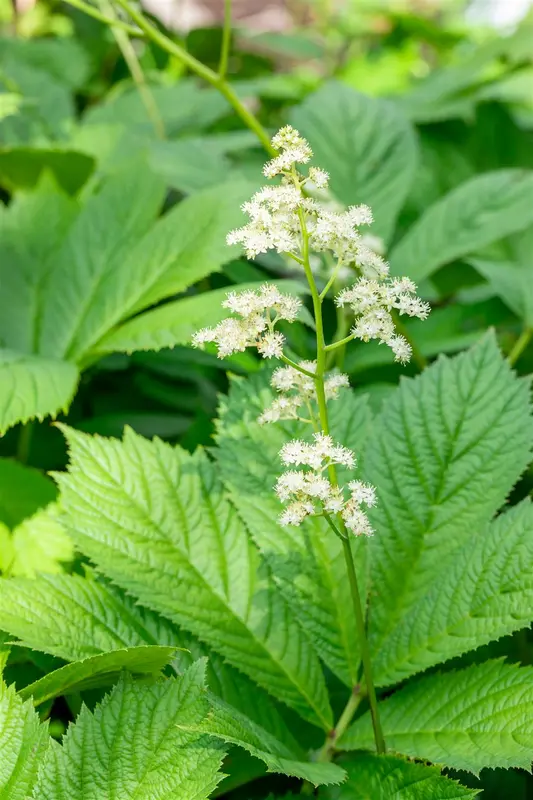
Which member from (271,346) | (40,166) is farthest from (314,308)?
(40,166)

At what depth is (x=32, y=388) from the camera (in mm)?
862

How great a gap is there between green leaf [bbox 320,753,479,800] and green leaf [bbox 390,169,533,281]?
0.77m

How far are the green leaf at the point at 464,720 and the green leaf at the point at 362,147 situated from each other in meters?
0.77

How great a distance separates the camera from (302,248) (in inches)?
23.0

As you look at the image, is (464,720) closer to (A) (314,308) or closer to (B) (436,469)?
(B) (436,469)

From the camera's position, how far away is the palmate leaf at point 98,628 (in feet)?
2.21

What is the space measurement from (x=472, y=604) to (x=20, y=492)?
0.52 metres

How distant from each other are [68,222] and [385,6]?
2.04m

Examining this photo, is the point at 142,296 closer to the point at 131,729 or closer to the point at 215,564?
the point at 215,564

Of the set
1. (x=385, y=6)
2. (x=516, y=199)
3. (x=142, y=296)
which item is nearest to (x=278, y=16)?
(x=385, y=6)

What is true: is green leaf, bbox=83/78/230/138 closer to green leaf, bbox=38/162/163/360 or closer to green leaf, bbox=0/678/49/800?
green leaf, bbox=38/162/163/360

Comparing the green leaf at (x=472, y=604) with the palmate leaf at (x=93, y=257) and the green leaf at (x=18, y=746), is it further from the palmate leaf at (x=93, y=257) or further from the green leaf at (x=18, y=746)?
the palmate leaf at (x=93, y=257)

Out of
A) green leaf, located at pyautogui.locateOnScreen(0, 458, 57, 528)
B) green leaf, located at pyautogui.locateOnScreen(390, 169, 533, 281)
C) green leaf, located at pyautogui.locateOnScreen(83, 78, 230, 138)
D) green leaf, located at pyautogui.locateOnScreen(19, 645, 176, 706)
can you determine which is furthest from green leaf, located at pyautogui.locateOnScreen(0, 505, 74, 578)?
green leaf, located at pyautogui.locateOnScreen(83, 78, 230, 138)

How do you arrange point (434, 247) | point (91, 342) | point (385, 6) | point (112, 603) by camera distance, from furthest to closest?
point (385, 6) → point (434, 247) → point (91, 342) → point (112, 603)
